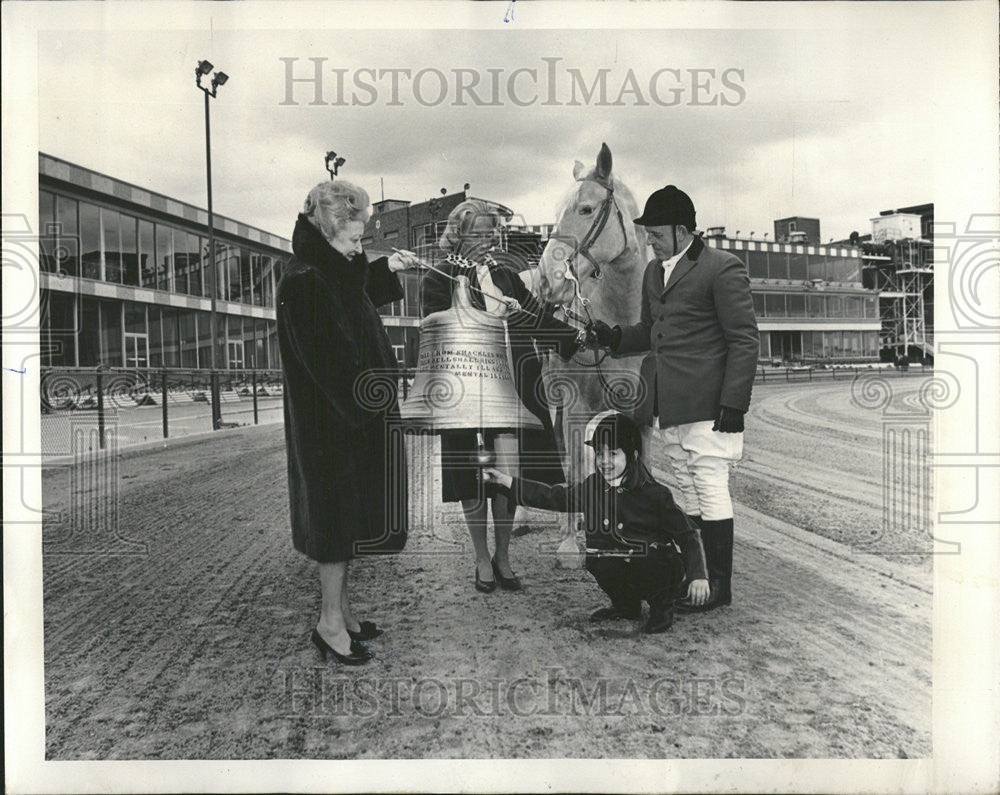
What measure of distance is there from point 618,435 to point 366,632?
1347mm

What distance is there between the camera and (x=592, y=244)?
3.29 m

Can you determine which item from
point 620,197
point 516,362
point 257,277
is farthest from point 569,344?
point 257,277

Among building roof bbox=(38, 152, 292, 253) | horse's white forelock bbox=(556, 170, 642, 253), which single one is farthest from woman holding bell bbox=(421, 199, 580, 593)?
building roof bbox=(38, 152, 292, 253)

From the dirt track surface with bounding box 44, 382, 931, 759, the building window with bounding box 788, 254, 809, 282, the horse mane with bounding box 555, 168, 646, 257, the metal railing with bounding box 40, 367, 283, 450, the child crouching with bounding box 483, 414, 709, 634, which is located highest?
the horse mane with bounding box 555, 168, 646, 257

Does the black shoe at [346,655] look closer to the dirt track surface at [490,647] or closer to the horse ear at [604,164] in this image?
the dirt track surface at [490,647]

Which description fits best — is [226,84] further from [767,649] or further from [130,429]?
[767,649]

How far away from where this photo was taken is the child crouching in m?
2.94

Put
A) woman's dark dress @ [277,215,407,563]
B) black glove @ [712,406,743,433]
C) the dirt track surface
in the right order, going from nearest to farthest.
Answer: the dirt track surface < woman's dark dress @ [277,215,407,563] < black glove @ [712,406,743,433]

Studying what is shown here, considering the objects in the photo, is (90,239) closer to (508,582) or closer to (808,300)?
(508,582)

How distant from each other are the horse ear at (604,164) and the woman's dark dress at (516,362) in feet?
1.78

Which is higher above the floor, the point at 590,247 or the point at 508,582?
the point at 590,247

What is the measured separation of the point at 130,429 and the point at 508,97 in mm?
2394

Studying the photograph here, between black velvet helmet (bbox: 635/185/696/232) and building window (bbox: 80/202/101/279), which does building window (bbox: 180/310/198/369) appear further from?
black velvet helmet (bbox: 635/185/696/232)

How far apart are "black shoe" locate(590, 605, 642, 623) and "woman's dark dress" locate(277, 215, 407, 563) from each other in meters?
0.89
